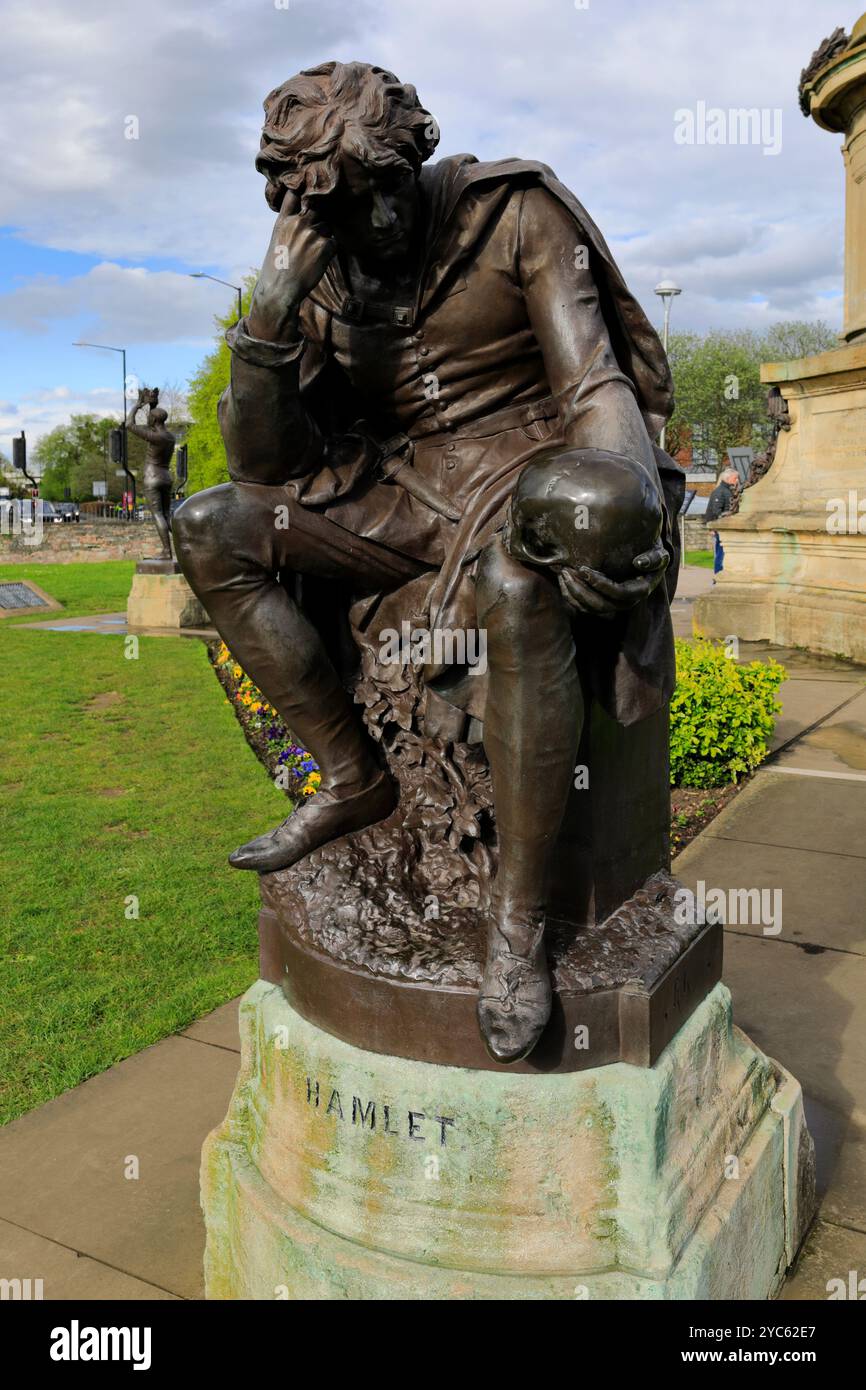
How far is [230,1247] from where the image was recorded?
2.69m

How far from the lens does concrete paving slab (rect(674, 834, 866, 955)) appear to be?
187 inches

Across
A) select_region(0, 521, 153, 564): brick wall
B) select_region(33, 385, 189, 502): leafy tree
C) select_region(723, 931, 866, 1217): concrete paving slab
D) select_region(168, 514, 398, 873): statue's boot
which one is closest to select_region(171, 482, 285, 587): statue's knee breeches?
select_region(168, 514, 398, 873): statue's boot

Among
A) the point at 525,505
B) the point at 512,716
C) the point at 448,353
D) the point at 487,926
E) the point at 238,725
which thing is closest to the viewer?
the point at 525,505

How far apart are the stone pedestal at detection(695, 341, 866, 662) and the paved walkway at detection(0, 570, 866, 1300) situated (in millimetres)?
5889

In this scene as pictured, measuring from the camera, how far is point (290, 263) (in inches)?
92.7

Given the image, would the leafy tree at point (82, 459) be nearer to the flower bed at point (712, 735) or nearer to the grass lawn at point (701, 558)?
the grass lawn at point (701, 558)

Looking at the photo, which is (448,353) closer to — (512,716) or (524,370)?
(524,370)

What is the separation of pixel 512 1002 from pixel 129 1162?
1577mm

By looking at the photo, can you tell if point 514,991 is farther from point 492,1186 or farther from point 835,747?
point 835,747

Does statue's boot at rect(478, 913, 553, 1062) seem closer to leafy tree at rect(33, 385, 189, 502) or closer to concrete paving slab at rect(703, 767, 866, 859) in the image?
concrete paving slab at rect(703, 767, 866, 859)

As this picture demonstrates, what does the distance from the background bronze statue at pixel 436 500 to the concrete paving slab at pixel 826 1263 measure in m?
1.10

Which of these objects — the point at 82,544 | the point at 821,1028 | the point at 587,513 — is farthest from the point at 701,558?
the point at 587,513

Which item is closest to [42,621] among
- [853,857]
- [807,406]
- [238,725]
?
[238,725]

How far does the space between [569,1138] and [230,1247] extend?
36.1 inches
